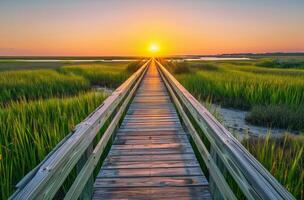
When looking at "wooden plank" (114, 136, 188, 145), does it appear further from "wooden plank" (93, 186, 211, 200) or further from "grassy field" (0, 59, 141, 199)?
"wooden plank" (93, 186, 211, 200)

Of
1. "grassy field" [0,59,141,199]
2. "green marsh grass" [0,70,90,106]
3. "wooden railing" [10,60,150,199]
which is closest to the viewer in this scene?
"wooden railing" [10,60,150,199]

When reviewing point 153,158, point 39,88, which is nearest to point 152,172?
point 153,158

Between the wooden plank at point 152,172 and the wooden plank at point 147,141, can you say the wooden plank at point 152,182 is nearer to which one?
the wooden plank at point 152,172

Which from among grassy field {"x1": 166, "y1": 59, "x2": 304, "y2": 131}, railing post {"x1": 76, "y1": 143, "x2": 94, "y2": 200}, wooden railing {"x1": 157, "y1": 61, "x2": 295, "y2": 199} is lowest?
grassy field {"x1": 166, "y1": 59, "x2": 304, "y2": 131}

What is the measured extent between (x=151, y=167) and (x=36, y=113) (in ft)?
12.4

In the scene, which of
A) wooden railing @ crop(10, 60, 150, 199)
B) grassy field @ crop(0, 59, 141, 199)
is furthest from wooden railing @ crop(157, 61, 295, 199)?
grassy field @ crop(0, 59, 141, 199)

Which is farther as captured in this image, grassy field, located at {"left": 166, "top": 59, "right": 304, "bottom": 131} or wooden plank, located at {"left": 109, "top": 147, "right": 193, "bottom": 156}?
grassy field, located at {"left": 166, "top": 59, "right": 304, "bottom": 131}

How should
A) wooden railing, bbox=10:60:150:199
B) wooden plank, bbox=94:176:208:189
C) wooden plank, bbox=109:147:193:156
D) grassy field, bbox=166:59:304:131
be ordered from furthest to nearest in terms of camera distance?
grassy field, bbox=166:59:304:131 → wooden plank, bbox=109:147:193:156 → wooden plank, bbox=94:176:208:189 → wooden railing, bbox=10:60:150:199

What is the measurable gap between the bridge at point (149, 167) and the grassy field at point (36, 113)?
2.23 feet

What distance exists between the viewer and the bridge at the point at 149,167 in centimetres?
175

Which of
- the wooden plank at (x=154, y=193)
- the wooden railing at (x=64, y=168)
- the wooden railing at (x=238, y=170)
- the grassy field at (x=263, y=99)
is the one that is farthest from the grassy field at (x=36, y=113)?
the grassy field at (x=263, y=99)

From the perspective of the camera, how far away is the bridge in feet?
5.74

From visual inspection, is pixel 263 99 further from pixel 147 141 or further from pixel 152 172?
pixel 152 172

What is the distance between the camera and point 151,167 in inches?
148
